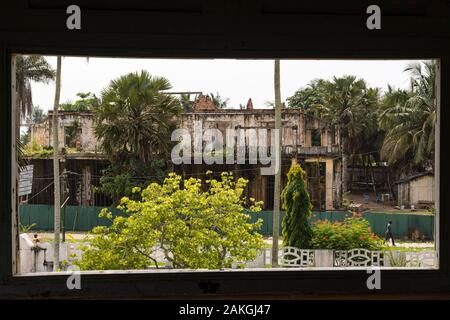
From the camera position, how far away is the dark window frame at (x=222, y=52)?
5.80ft

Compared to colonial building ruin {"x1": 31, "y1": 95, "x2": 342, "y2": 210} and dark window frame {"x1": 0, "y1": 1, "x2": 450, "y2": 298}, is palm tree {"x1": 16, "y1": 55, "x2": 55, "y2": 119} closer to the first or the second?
colonial building ruin {"x1": 31, "y1": 95, "x2": 342, "y2": 210}

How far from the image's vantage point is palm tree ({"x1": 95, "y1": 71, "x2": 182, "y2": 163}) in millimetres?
9445

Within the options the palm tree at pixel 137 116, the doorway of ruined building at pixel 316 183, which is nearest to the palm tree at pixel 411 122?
the doorway of ruined building at pixel 316 183

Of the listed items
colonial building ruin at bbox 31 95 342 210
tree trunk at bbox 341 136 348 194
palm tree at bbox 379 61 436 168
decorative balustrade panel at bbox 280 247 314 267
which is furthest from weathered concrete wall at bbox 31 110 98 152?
palm tree at bbox 379 61 436 168

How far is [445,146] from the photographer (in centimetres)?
186

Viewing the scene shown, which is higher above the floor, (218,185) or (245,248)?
(218,185)

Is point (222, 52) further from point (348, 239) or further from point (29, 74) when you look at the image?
point (29, 74)

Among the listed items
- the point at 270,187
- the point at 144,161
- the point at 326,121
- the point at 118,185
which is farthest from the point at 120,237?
the point at 326,121

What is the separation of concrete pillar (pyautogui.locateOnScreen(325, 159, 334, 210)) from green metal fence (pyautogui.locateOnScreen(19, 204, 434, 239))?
40 centimetres

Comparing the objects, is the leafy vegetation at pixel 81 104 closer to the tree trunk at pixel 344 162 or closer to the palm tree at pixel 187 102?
the palm tree at pixel 187 102

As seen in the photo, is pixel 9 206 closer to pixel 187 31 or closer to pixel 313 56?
pixel 187 31

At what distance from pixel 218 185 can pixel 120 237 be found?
145 centimetres

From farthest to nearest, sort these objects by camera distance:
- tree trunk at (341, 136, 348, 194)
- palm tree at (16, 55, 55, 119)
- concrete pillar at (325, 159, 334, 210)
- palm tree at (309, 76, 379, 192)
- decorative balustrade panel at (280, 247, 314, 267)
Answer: tree trunk at (341, 136, 348, 194)
palm tree at (309, 76, 379, 192)
concrete pillar at (325, 159, 334, 210)
palm tree at (16, 55, 55, 119)
decorative balustrade panel at (280, 247, 314, 267)

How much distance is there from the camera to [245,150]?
40.6ft
